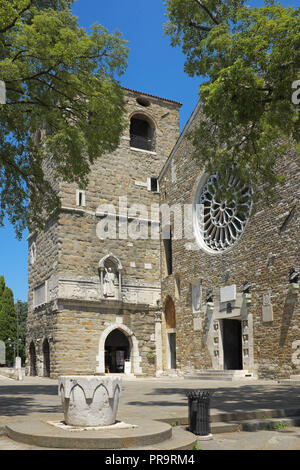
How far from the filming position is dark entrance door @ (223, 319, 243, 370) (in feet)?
60.4

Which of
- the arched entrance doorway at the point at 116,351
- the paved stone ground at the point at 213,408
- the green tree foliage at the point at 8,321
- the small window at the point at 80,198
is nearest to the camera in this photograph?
the paved stone ground at the point at 213,408

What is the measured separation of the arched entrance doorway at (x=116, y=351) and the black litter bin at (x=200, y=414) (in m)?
15.8

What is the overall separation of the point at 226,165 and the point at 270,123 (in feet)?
5.09

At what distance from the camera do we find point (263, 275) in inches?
643

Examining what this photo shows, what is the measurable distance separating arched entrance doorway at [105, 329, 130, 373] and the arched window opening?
9518mm

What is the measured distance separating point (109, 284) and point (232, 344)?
19.2 ft

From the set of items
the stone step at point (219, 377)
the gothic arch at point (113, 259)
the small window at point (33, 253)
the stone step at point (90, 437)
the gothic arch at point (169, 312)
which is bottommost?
the stone step at point (219, 377)

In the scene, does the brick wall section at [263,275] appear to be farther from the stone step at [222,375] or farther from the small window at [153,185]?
the small window at [153,185]

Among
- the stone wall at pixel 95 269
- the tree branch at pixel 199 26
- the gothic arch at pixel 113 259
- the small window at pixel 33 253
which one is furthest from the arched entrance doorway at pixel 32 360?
the tree branch at pixel 199 26

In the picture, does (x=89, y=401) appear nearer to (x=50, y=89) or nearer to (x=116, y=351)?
(x=50, y=89)

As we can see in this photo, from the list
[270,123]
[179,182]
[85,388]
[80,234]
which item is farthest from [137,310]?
[85,388]

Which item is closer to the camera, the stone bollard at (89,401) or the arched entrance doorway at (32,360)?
the stone bollard at (89,401)

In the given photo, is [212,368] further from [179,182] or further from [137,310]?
[179,182]

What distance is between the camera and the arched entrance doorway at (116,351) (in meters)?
21.4
